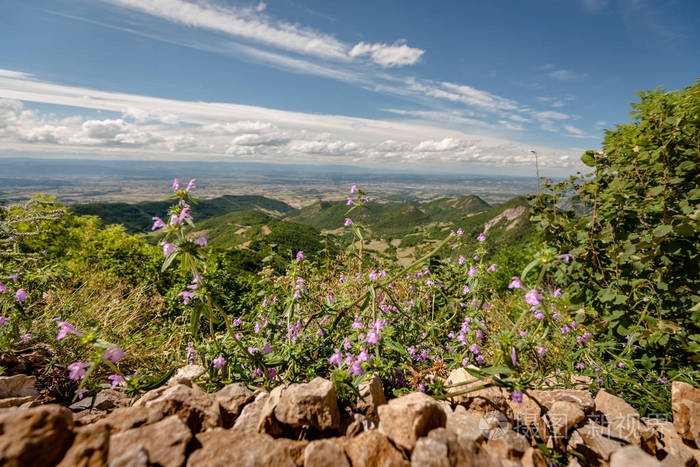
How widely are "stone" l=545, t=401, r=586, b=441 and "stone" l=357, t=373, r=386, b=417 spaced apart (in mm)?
1360

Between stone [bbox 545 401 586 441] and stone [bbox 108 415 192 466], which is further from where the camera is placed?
stone [bbox 545 401 586 441]

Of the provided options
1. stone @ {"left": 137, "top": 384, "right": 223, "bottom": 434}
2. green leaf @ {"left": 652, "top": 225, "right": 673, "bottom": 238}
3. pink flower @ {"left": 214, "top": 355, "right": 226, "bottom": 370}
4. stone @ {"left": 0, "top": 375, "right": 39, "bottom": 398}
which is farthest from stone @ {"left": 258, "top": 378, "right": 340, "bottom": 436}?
green leaf @ {"left": 652, "top": 225, "right": 673, "bottom": 238}

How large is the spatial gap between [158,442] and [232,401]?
754 mm

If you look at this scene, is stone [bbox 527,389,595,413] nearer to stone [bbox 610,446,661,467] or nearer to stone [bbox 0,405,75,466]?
stone [bbox 610,446,661,467]

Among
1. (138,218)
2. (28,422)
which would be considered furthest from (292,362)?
(138,218)

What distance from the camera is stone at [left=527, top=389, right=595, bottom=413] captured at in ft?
8.15

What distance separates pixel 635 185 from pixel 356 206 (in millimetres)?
3410

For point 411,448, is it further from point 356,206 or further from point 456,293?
point 456,293

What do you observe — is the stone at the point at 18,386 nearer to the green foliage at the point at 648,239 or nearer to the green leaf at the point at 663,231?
the green foliage at the point at 648,239

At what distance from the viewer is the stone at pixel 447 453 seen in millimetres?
1701

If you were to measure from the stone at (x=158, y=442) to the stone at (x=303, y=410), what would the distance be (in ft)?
1.80

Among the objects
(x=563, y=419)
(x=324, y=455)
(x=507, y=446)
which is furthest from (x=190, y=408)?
(x=563, y=419)

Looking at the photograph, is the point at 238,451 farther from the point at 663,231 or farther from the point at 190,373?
the point at 663,231

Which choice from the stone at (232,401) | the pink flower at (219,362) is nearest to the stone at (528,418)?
the stone at (232,401)
